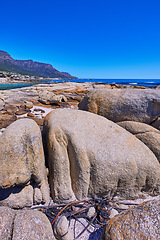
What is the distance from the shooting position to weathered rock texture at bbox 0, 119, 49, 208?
2.34 metres

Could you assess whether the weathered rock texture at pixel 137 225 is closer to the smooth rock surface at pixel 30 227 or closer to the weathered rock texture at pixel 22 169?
the smooth rock surface at pixel 30 227

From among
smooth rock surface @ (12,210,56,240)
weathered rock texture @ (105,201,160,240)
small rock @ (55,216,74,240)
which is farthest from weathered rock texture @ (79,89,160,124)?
smooth rock surface @ (12,210,56,240)

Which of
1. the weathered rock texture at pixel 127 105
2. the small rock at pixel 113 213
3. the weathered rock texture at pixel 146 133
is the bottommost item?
the small rock at pixel 113 213

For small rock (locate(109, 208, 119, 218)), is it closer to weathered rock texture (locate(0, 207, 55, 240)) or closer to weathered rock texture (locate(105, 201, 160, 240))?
weathered rock texture (locate(105, 201, 160, 240))

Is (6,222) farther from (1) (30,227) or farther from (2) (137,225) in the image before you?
(2) (137,225)

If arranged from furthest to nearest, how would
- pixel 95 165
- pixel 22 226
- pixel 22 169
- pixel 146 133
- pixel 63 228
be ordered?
pixel 146 133 → pixel 95 165 → pixel 22 169 → pixel 63 228 → pixel 22 226

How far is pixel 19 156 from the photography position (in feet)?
8.03

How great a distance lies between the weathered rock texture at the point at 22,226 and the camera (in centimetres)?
155

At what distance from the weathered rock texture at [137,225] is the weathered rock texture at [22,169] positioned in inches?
60.3

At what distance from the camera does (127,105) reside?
3.42 meters

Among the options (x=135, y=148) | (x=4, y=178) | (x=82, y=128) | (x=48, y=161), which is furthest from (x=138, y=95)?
(x=4, y=178)

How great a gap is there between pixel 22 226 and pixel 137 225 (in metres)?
1.42

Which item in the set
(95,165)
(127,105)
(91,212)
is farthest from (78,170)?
(127,105)

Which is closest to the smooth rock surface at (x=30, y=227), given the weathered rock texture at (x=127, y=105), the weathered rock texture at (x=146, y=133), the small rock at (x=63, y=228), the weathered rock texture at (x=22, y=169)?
the small rock at (x=63, y=228)
